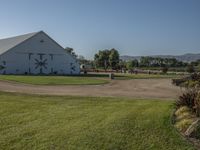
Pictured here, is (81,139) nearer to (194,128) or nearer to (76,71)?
(194,128)

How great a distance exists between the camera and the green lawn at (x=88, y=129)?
26.3ft

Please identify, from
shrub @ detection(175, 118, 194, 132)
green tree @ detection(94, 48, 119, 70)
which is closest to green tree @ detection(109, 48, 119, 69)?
green tree @ detection(94, 48, 119, 70)

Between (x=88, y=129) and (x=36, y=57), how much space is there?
156ft

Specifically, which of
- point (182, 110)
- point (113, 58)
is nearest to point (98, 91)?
point (182, 110)

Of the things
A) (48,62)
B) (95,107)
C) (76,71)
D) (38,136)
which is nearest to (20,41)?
(48,62)

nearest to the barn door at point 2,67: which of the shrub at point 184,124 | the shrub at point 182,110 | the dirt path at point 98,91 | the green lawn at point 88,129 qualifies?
the dirt path at point 98,91

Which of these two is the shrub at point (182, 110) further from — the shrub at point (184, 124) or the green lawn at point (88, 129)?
the shrub at point (184, 124)

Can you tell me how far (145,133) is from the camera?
8984 millimetres

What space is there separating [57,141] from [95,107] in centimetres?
488

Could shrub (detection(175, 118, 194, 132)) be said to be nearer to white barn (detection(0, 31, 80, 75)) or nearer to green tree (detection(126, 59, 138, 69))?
white barn (detection(0, 31, 80, 75))

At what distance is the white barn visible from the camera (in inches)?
2051

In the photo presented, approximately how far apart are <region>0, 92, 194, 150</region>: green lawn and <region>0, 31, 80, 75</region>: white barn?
4146 centimetres

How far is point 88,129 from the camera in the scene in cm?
918

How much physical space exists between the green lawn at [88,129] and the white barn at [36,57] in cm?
4146
